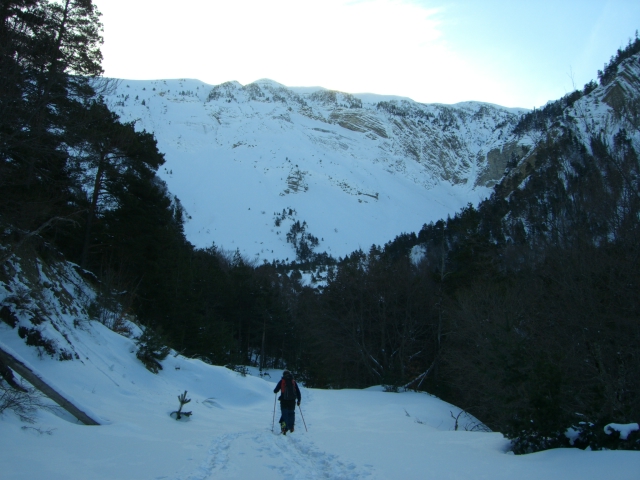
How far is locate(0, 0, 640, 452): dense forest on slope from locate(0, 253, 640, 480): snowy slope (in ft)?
2.93

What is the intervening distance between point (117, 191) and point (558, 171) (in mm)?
17275

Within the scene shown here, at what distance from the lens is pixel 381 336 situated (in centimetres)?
2780

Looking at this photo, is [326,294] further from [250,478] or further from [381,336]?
[250,478]

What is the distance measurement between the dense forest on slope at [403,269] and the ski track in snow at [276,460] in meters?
2.87

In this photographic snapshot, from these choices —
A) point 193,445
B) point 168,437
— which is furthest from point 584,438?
point 168,437

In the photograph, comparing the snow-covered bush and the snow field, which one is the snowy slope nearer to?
the snow field

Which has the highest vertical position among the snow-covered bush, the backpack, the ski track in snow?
the snow-covered bush

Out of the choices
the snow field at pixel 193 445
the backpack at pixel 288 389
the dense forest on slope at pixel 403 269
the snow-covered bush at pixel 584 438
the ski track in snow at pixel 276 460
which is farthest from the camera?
the backpack at pixel 288 389

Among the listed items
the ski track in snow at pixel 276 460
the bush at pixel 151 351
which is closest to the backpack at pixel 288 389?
the ski track in snow at pixel 276 460

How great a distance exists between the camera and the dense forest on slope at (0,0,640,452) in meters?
7.98

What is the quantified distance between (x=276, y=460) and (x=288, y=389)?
10.7ft

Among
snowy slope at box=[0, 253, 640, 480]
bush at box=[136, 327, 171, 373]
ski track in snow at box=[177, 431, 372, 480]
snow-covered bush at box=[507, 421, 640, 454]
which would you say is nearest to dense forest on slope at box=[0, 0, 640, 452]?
snow-covered bush at box=[507, 421, 640, 454]

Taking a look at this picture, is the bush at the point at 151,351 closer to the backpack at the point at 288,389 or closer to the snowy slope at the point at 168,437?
the snowy slope at the point at 168,437

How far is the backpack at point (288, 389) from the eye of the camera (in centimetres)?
988
